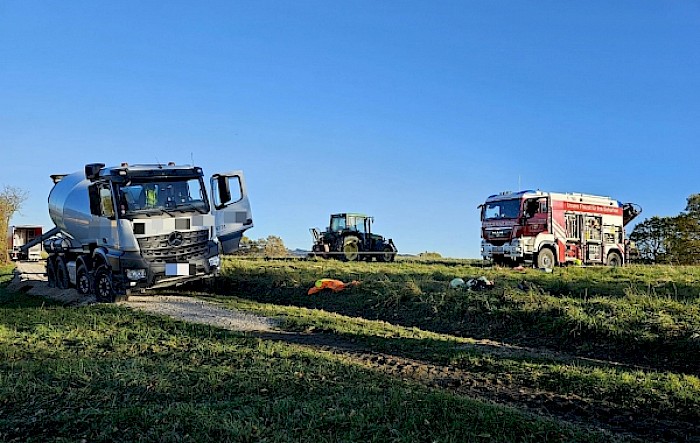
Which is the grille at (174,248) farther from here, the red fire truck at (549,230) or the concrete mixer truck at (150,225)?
the red fire truck at (549,230)

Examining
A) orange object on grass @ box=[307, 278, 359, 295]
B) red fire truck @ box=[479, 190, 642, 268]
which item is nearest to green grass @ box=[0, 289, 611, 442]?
orange object on grass @ box=[307, 278, 359, 295]

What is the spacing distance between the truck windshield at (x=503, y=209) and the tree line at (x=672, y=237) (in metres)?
13.2

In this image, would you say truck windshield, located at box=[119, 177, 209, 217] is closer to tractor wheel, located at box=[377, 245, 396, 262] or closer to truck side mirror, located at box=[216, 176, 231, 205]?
truck side mirror, located at box=[216, 176, 231, 205]

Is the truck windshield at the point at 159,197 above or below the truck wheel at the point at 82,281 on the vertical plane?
above

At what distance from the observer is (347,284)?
1622 centimetres

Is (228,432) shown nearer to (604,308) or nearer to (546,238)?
(604,308)

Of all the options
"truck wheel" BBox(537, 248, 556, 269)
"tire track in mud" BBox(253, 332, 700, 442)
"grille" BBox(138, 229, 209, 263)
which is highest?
"grille" BBox(138, 229, 209, 263)

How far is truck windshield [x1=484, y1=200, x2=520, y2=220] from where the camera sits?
78.7ft

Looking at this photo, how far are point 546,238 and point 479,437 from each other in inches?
801

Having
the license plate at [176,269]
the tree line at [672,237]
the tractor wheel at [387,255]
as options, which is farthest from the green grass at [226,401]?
the tree line at [672,237]

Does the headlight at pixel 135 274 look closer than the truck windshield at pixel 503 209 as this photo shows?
Yes

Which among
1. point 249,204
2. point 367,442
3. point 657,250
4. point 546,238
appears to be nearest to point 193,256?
point 249,204

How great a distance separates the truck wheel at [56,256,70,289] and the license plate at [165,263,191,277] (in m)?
5.26

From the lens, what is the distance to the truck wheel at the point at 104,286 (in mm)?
15258
